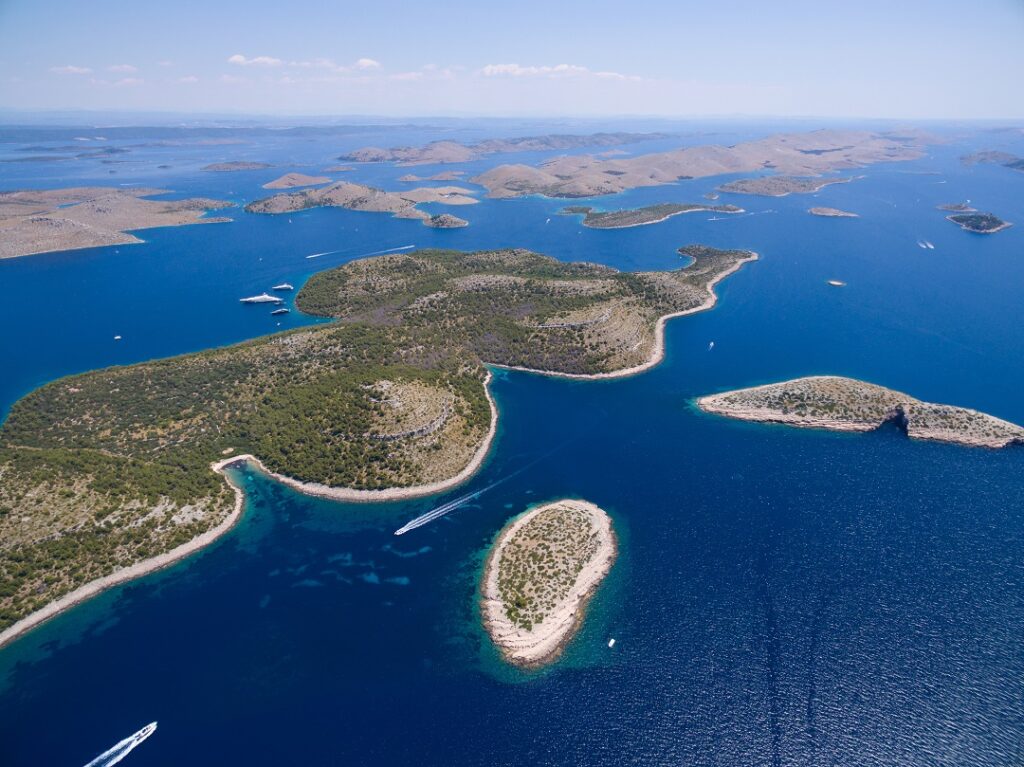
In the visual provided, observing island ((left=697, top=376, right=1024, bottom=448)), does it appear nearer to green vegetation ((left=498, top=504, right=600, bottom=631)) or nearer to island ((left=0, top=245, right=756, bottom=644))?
island ((left=0, top=245, right=756, bottom=644))

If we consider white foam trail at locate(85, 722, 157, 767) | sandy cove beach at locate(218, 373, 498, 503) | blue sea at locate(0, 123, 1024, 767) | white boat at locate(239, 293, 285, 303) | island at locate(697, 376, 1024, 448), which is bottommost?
white foam trail at locate(85, 722, 157, 767)

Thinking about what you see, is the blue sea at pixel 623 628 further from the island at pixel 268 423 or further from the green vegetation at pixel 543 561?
the island at pixel 268 423

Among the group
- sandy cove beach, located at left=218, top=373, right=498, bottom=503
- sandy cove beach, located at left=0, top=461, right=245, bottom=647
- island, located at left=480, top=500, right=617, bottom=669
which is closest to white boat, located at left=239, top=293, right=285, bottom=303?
sandy cove beach, located at left=218, top=373, right=498, bottom=503

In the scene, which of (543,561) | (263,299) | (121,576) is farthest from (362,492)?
(263,299)

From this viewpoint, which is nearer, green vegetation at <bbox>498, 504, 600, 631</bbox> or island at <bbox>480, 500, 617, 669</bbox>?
island at <bbox>480, 500, 617, 669</bbox>

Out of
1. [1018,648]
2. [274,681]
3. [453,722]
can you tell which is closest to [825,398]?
[1018,648]

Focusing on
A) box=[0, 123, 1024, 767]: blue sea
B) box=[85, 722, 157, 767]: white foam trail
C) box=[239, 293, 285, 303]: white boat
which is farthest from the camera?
box=[239, 293, 285, 303]: white boat

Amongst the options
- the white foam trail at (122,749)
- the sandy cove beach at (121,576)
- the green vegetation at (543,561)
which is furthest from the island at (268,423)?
the white foam trail at (122,749)
